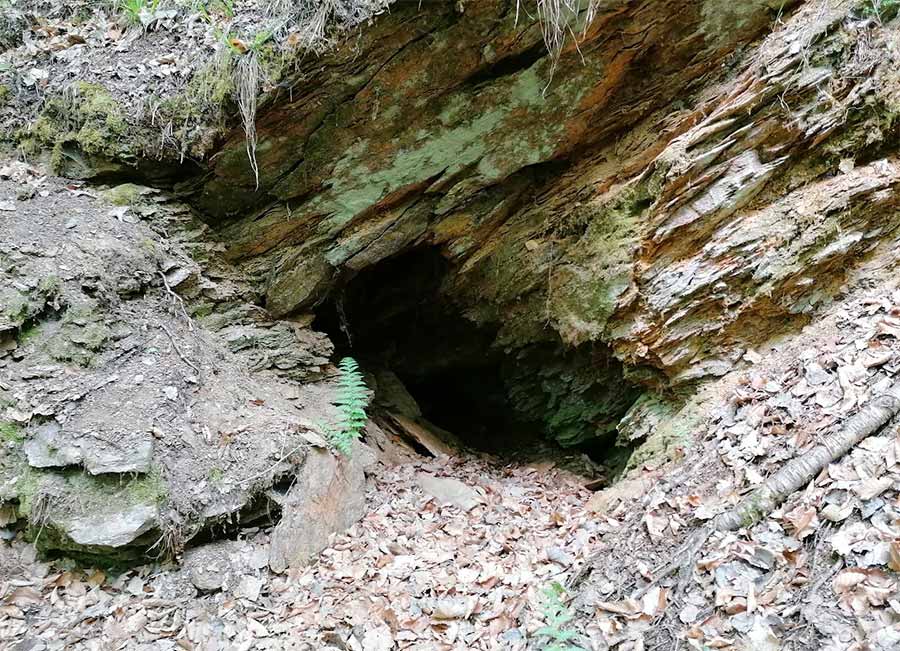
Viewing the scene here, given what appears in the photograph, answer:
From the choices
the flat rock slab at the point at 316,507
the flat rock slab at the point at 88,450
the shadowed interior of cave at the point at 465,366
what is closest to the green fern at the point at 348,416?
the flat rock slab at the point at 316,507

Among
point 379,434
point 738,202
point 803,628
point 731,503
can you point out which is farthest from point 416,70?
point 803,628

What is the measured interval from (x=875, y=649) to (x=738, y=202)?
3.61 meters

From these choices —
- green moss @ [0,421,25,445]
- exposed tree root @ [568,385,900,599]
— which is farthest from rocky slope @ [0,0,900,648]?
exposed tree root @ [568,385,900,599]

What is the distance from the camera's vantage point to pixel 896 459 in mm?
2912

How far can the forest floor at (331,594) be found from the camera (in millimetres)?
3318

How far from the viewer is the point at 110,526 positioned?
3652 millimetres

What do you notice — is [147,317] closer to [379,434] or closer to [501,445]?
[379,434]

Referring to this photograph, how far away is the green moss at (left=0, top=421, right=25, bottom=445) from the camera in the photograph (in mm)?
3836

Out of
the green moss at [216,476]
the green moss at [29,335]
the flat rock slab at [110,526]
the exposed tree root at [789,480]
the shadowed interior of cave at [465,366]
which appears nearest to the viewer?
the exposed tree root at [789,480]

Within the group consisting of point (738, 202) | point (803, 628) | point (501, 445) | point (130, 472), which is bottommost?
point (501, 445)

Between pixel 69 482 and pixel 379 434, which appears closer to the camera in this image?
pixel 69 482

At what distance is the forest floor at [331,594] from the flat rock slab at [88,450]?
0.61 metres

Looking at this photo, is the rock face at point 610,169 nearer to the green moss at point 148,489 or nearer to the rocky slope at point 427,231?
the rocky slope at point 427,231

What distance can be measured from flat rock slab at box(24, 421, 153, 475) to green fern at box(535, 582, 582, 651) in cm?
281
